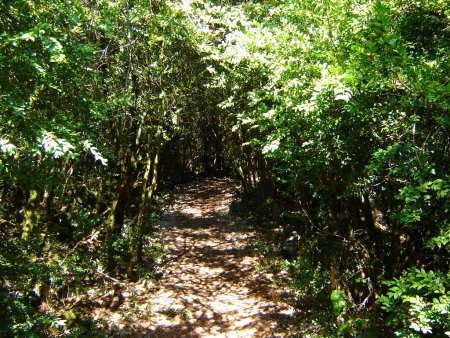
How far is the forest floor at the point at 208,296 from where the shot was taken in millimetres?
6004

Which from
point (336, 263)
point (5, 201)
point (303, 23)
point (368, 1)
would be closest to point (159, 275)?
point (5, 201)

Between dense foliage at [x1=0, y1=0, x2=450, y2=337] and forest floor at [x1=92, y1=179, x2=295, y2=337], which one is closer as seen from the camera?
dense foliage at [x1=0, y1=0, x2=450, y2=337]

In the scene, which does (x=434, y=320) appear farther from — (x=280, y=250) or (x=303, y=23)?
(x=280, y=250)

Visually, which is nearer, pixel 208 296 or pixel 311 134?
pixel 311 134

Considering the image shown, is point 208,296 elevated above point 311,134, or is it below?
below

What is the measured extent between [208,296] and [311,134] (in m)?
4.76

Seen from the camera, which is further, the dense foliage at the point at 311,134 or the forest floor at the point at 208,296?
the forest floor at the point at 208,296

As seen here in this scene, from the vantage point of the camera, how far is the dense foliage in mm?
2756

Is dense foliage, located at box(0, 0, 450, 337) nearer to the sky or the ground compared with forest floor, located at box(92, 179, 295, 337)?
nearer to the sky

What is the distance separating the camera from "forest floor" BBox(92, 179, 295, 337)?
6004mm

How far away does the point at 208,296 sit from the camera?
724 centimetres

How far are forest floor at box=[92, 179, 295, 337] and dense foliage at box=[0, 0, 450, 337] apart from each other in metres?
0.72

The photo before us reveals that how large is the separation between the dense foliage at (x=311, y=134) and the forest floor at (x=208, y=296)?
0.72 m

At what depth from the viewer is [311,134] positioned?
4.03 m
